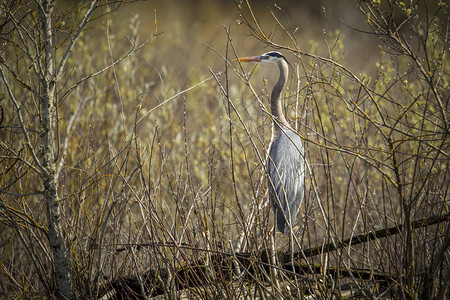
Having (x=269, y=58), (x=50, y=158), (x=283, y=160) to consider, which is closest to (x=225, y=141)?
(x=269, y=58)

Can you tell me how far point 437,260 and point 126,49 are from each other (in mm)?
6203

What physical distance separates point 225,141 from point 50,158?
15.9 feet

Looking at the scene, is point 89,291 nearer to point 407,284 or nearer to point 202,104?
point 407,284

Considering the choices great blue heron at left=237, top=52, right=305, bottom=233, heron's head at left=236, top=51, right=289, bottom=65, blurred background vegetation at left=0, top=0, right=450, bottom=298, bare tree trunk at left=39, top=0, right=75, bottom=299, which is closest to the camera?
blurred background vegetation at left=0, top=0, right=450, bottom=298

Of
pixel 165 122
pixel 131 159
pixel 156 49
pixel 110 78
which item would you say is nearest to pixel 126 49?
pixel 110 78

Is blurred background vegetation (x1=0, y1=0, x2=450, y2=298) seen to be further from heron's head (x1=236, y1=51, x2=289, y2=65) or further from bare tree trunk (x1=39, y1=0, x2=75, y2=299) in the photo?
heron's head (x1=236, y1=51, x2=289, y2=65)

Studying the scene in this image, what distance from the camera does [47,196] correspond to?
260cm

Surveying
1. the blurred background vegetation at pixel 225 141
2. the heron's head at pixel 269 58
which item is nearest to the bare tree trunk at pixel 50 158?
the blurred background vegetation at pixel 225 141

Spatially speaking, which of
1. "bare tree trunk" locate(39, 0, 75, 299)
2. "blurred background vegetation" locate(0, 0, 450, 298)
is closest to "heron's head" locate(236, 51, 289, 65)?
"blurred background vegetation" locate(0, 0, 450, 298)

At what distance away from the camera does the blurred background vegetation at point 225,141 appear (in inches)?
85.2

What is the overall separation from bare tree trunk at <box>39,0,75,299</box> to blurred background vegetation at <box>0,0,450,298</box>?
0.22 feet

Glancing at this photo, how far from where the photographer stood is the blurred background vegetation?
216 centimetres

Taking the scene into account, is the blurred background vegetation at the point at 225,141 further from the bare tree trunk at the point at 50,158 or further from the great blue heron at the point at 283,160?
the great blue heron at the point at 283,160

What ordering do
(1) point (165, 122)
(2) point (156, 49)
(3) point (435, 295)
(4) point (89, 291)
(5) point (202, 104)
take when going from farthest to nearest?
(2) point (156, 49), (5) point (202, 104), (1) point (165, 122), (4) point (89, 291), (3) point (435, 295)
